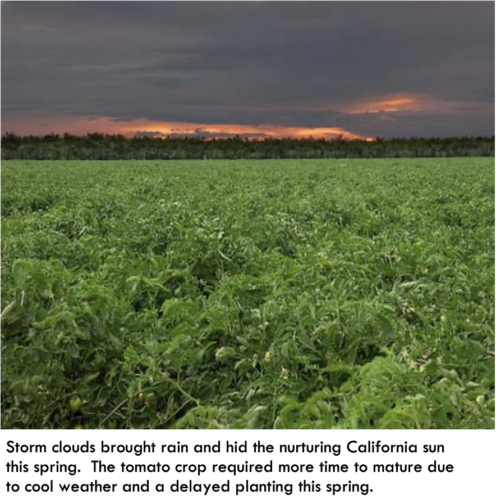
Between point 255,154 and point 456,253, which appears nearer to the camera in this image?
point 456,253

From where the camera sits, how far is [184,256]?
21.4 feet

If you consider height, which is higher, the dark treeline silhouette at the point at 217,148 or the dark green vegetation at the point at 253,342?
the dark treeline silhouette at the point at 217,148

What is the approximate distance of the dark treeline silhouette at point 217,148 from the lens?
69.6 metres

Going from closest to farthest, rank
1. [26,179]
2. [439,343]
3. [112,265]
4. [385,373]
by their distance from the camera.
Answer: [385,373]
[439,343]
[112,265]
[26,179]

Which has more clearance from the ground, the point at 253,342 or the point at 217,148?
the point at 217,148

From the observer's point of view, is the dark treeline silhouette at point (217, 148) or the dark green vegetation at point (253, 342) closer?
the dark green vegetation at point (253, 342)

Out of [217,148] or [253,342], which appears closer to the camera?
[253,342]

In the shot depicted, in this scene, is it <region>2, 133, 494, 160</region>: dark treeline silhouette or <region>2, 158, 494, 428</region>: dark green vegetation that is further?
<region>2, 133, 494, 160</region>: dark treeline silhouette

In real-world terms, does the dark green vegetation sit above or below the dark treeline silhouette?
below

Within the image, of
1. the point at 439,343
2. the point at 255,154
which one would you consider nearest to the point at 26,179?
the point at 439,343

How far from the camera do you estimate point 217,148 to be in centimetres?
7256

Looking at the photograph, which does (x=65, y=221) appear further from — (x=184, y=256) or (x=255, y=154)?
(x=255, y=154)

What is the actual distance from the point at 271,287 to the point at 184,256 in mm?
1367

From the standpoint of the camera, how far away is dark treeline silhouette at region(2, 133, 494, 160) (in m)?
69.6
